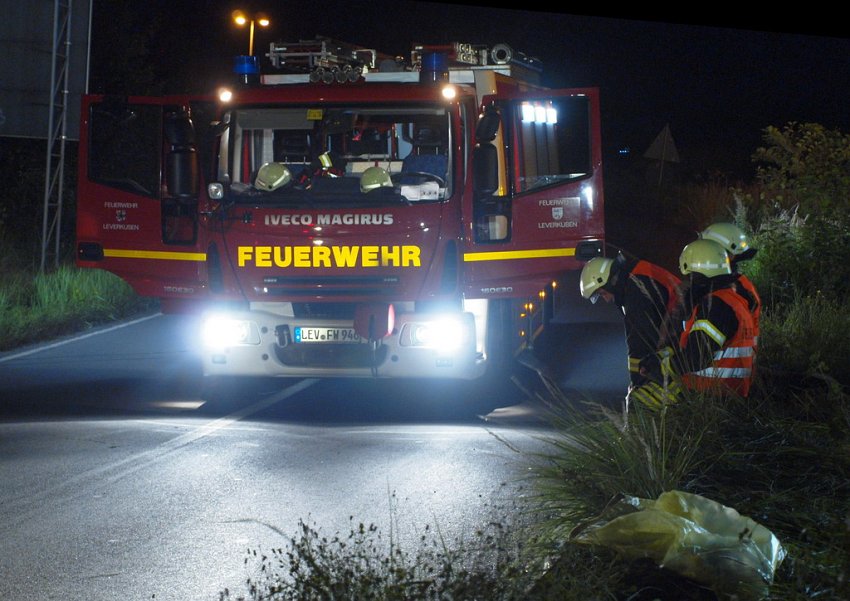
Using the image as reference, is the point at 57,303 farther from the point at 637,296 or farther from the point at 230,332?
the point at 637,296

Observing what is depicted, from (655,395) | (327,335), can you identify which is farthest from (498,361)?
(655,395)

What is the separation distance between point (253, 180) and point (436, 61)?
1781mm

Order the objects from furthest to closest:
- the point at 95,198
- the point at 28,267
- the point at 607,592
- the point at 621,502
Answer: the point at 28,267
the point at 95,198
the point at 621,502
the point at 607,592

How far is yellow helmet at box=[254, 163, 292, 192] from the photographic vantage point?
10672 mm

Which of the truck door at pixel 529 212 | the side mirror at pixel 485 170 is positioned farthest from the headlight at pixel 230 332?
the side mirror at pixel 485 170

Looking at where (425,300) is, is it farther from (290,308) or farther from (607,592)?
(607,592)

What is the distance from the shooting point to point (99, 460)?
827 centimetres

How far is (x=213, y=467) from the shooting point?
8.12 meters

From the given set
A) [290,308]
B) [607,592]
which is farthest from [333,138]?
[607,592]

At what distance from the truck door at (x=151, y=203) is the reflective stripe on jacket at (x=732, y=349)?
16.1 feet

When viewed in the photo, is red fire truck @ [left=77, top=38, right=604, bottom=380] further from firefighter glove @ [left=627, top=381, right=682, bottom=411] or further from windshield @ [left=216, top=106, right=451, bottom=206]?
firefighter glove @ [left=627, top=381, right=682, bottom=411]

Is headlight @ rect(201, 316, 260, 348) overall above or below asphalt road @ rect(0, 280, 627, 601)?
above

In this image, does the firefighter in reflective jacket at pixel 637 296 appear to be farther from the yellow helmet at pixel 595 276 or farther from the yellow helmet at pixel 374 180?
the yellow helmet at pixel 374 180

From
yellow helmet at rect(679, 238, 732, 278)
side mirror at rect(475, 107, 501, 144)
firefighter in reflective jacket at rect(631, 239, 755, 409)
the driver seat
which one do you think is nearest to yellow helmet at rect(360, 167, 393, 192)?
the driver seat
